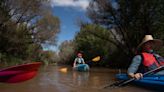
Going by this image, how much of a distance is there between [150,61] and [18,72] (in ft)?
8.88

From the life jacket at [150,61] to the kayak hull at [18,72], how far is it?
2.18 metres

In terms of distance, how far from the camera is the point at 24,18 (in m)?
28.7

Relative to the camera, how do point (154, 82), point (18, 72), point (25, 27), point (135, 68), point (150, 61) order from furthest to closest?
1. point (25, 27)
2. point (154, 82)
3. point (150, 61)
4. point (18, 72)
5. point (135, 68)

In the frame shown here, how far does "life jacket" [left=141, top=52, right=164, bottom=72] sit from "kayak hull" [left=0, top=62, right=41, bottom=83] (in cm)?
218

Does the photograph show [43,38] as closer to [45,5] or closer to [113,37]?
[45,5]

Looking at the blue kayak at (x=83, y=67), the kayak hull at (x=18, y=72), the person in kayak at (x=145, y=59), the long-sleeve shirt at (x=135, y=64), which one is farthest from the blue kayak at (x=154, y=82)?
the blue kayak at (x=83, y=67)

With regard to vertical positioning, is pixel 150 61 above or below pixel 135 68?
above

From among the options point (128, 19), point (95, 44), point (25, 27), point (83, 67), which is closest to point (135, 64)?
point (83, 67)

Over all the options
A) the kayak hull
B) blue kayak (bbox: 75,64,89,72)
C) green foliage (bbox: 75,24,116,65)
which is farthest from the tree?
the kayak hull

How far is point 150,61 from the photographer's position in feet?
22.0

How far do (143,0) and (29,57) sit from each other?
1452 centimetres

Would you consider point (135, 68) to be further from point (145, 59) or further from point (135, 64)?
point (145, 59)

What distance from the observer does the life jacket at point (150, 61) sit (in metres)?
6.52

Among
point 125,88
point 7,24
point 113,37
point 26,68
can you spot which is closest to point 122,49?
point 113,37
